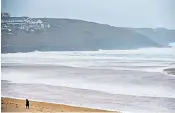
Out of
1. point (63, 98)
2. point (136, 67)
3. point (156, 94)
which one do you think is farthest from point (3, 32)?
point (156, 94)

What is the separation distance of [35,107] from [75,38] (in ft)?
2.85

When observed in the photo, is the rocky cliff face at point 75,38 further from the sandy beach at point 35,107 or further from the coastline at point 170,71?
the sandy beach at point 35,107

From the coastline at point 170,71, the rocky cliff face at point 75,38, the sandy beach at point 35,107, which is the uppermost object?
the rocky cliff face at point 75,38

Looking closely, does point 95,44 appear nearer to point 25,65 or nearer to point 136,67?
point 136,67

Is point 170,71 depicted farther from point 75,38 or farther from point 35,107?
point 35,107

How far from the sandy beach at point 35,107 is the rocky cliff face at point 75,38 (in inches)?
22.2

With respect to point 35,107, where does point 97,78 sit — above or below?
above

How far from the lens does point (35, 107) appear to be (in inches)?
137

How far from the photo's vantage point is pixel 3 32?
3.59m

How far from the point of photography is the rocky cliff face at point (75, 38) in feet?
11.5

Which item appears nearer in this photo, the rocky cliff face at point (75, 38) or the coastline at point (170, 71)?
the coastline at point (170, 71)

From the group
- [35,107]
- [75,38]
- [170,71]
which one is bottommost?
[35,107]

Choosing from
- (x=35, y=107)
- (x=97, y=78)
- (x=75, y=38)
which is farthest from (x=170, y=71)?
(x=35, y=107)

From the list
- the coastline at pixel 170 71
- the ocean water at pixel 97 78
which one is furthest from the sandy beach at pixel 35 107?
the coastline at pixel 170 71
